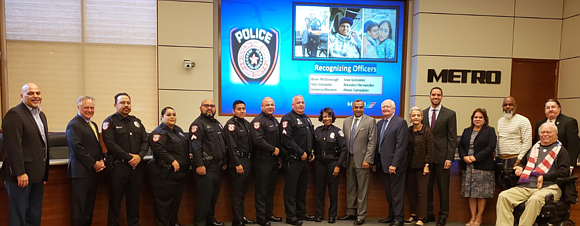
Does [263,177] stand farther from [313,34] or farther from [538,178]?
[313,34]

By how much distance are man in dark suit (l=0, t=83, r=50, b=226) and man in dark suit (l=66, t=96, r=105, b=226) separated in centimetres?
24

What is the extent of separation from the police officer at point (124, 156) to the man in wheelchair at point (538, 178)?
4.09 m

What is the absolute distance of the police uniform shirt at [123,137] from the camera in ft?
11.8

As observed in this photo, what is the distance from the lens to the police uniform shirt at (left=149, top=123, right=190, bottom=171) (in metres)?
3.77

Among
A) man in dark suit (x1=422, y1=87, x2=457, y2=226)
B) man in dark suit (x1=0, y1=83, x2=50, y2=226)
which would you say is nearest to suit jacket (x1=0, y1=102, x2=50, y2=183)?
man in dark suit (x1=0, y1=83, x2=50, y2=226)

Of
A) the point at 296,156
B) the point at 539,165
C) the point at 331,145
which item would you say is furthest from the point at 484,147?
the point at 296,156

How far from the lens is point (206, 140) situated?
396 centimetres

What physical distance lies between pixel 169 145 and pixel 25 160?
1.32m

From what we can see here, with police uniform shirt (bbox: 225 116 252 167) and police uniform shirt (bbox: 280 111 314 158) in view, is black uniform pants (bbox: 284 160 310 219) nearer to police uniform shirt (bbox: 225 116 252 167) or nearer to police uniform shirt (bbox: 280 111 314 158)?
police uniform shirt (bbox: 280 111 314 158)

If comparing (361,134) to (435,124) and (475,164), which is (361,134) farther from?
(475,164)

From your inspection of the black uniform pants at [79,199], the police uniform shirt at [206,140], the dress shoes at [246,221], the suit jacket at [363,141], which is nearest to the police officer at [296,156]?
the dress shoes at [246,221]

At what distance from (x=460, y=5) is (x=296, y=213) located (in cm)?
505

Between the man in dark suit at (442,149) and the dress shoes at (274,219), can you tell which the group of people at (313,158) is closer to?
the man in dark suit at (442,149)

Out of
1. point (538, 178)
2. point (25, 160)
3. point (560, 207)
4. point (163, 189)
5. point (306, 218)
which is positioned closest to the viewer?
point (25, 160)
